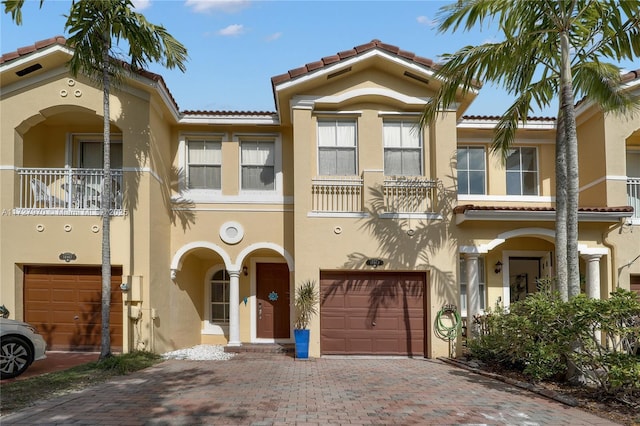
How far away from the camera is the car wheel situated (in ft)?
27.6

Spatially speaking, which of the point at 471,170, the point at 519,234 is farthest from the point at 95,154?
the point at 519,234

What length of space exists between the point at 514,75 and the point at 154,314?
9.88 m

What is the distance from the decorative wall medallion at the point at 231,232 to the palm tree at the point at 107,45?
3.45m

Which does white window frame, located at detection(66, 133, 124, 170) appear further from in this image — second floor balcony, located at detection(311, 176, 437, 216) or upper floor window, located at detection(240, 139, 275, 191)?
second floor balcony, located at detection(311, 176, 437, 216)

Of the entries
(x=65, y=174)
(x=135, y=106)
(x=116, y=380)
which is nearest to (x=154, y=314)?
(x=116, y=380)

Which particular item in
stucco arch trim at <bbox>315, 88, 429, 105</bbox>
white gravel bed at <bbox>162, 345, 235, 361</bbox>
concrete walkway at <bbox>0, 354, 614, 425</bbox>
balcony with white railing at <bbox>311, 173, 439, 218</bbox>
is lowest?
white gravel bed at <bbox>162, 345, 235, 361</bbox>

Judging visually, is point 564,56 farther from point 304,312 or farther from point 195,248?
point 195,248

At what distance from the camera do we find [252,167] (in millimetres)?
13617

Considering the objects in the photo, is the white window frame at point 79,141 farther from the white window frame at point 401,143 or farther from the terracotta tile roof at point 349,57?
the white window frame at point 401,143

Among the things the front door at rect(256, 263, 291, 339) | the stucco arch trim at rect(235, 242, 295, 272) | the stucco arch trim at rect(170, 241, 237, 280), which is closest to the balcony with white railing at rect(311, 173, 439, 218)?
the stucco arch trim at rect(235, 242, 295, 272)

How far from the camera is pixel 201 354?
11805mm

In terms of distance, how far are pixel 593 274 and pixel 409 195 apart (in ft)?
16.7

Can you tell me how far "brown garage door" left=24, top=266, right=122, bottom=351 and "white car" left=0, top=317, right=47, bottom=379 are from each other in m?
2.86

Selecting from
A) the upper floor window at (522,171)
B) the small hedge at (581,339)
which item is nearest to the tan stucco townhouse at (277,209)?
the upper floor window at (522,171)
